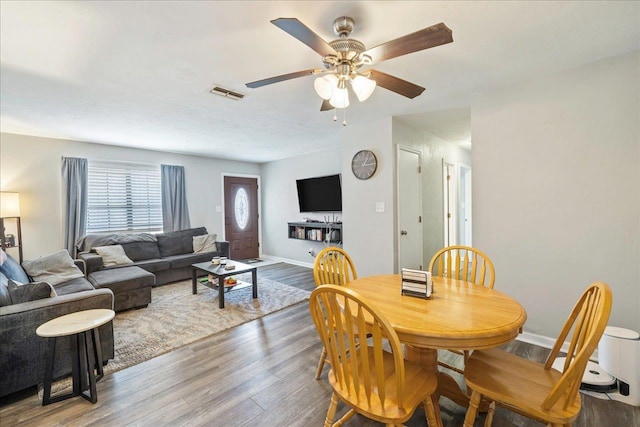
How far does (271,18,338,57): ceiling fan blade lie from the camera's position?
118 centimetres

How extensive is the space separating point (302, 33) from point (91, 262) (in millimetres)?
4313

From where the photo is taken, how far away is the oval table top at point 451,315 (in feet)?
3.89

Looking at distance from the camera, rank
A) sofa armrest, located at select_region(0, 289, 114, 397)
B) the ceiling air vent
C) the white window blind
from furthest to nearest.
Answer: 1. the white window blind
2. the ceiling air vent
3. sofa armrest, located at select_region(0, 289, 114, 397)

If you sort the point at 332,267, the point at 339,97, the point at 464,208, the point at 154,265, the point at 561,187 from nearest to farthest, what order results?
the point at 339,97 < the point at 332,267 < the point at 561,187 < the point at 154,265 < the point at 464,208

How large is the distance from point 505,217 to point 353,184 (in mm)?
1871

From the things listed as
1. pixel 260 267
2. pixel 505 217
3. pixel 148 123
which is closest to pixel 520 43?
pixel 505 217

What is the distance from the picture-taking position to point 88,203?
15.3 ft

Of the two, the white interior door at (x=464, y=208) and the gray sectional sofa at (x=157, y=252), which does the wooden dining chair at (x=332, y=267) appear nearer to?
the gray sectional sofa at (x=157, y=252)

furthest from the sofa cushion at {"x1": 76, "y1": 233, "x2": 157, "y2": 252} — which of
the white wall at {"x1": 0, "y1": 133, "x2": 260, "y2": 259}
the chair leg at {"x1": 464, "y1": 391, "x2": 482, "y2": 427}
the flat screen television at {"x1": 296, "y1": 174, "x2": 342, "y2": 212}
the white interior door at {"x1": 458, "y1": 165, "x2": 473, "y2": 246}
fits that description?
the white interior door at {"x1": 458, "y1": 165, "x2": 473, "y2": 246}

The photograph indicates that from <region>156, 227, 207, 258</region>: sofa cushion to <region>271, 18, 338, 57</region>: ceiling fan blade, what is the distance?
468cm

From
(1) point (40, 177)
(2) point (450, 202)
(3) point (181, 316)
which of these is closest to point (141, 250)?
(1) point (40, 177)

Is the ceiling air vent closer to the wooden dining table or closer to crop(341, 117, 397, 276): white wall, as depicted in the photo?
crop(341, 117, 397, 276): white wall

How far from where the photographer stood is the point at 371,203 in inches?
146

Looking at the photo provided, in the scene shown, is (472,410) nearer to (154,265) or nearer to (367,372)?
(367,372)
